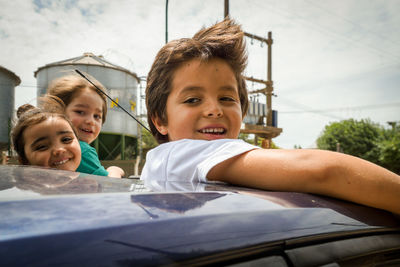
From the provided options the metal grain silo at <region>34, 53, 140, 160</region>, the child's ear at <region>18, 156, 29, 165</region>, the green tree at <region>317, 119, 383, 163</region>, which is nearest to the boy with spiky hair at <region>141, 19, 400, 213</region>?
the child's ear at <region>18, 156, 29, 165</region>

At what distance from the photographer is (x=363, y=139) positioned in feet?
93.5

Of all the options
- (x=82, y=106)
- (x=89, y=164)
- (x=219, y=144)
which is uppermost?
(x=82, y=106)

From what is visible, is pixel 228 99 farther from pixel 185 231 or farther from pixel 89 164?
pixel 89 164

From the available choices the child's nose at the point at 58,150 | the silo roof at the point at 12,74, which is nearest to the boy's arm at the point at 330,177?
the child's nose at the point at 58,150

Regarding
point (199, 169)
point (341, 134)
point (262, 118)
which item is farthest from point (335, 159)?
point (341, 134)

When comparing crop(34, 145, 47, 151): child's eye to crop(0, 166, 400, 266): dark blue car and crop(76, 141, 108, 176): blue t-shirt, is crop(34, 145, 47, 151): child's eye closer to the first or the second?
crop(76, 141, 108, 176): blue t-shirt

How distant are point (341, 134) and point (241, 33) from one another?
103 ft

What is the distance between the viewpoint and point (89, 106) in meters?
2.64

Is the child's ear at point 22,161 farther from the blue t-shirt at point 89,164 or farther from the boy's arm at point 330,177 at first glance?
the boy's arm at point 330,177

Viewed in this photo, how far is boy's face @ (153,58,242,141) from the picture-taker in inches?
53.2

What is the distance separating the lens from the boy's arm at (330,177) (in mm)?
673

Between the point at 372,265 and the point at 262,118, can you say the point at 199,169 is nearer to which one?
the point at 372,265

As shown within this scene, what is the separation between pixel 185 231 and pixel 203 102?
3.37 ft

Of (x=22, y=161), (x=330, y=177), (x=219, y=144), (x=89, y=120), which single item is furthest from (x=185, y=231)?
(x=89, y=120)
